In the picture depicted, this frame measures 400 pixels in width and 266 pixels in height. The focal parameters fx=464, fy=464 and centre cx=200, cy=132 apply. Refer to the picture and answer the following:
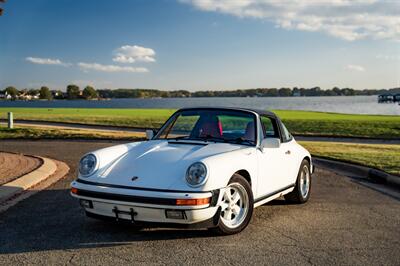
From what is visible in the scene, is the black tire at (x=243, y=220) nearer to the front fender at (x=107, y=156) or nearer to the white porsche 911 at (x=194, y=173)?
the white porsche 911 at (x=194, y=173)

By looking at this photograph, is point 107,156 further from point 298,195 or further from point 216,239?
point 298,195

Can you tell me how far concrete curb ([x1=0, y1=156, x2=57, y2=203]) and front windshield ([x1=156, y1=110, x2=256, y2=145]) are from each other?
8.36 ft

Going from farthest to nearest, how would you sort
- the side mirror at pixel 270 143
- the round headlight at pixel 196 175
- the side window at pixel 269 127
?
the side window at pixel 269 127
the side mirror at pixel 270 143
the round headlight at pixel 196 175

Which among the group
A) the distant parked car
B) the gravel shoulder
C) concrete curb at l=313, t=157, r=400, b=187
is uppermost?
the distant parked car

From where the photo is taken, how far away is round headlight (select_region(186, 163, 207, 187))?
4807 mm

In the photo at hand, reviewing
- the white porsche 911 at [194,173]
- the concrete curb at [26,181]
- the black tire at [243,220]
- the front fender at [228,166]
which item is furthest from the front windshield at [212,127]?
the concrete curb at [26,181]

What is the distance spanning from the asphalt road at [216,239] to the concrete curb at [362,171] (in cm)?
220

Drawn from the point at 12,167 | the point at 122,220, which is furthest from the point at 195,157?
the point at 12,167

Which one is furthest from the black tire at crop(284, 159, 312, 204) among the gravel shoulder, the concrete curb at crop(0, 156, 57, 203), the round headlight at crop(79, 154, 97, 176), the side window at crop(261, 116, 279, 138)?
the gravel shoulder

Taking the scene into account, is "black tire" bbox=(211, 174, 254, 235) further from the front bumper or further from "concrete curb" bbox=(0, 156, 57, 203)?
"concrete curb" bbox=(0, 156, 57, 203)

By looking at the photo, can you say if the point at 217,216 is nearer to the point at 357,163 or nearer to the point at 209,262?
the point at 209,262

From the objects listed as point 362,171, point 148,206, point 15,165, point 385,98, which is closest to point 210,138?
point 148,206

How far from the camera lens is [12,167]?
955cm

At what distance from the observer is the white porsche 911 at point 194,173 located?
15.6ft
